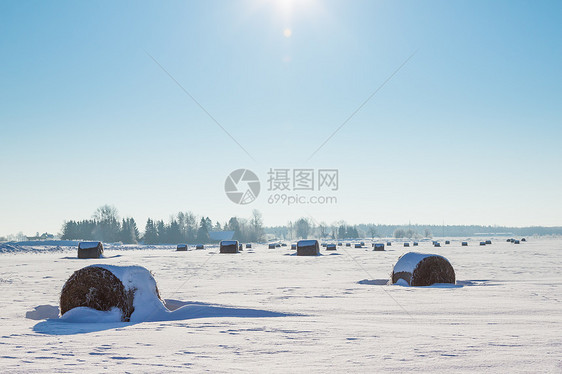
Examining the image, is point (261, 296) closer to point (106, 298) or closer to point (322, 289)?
point (322, 289)

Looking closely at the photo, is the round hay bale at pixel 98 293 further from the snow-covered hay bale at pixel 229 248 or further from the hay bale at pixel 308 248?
the snow-covered hay bale at pixel 229 248

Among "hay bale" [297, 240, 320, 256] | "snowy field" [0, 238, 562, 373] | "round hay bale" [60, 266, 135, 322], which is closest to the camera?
"snowy field" [0, 238, 562, 373]

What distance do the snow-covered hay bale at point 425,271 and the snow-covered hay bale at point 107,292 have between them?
23.9 feet

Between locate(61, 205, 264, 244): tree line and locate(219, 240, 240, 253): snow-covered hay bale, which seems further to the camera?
locate(61, 205, 264, 244): tree line

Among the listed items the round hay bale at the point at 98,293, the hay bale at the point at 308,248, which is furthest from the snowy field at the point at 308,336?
the hay bale at the point at 308,248

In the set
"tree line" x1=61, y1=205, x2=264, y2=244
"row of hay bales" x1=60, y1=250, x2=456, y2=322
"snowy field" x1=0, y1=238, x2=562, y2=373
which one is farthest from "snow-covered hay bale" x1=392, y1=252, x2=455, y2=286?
"tree line" x1=61, y1=205, x2=264, y2=244

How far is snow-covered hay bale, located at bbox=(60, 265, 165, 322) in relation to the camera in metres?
8.00

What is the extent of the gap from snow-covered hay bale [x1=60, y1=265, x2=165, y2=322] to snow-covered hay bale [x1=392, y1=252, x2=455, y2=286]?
729cm

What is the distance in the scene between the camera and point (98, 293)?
8.05 metres

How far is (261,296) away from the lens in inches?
423

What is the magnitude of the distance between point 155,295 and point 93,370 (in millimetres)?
4246

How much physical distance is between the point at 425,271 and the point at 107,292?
842cm

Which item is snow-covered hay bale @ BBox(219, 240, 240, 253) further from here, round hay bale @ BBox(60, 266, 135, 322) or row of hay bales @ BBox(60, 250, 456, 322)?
round hay bale @ BBox(60, 266, 135, 322)

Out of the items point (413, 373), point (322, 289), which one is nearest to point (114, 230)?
point (322, 289)
